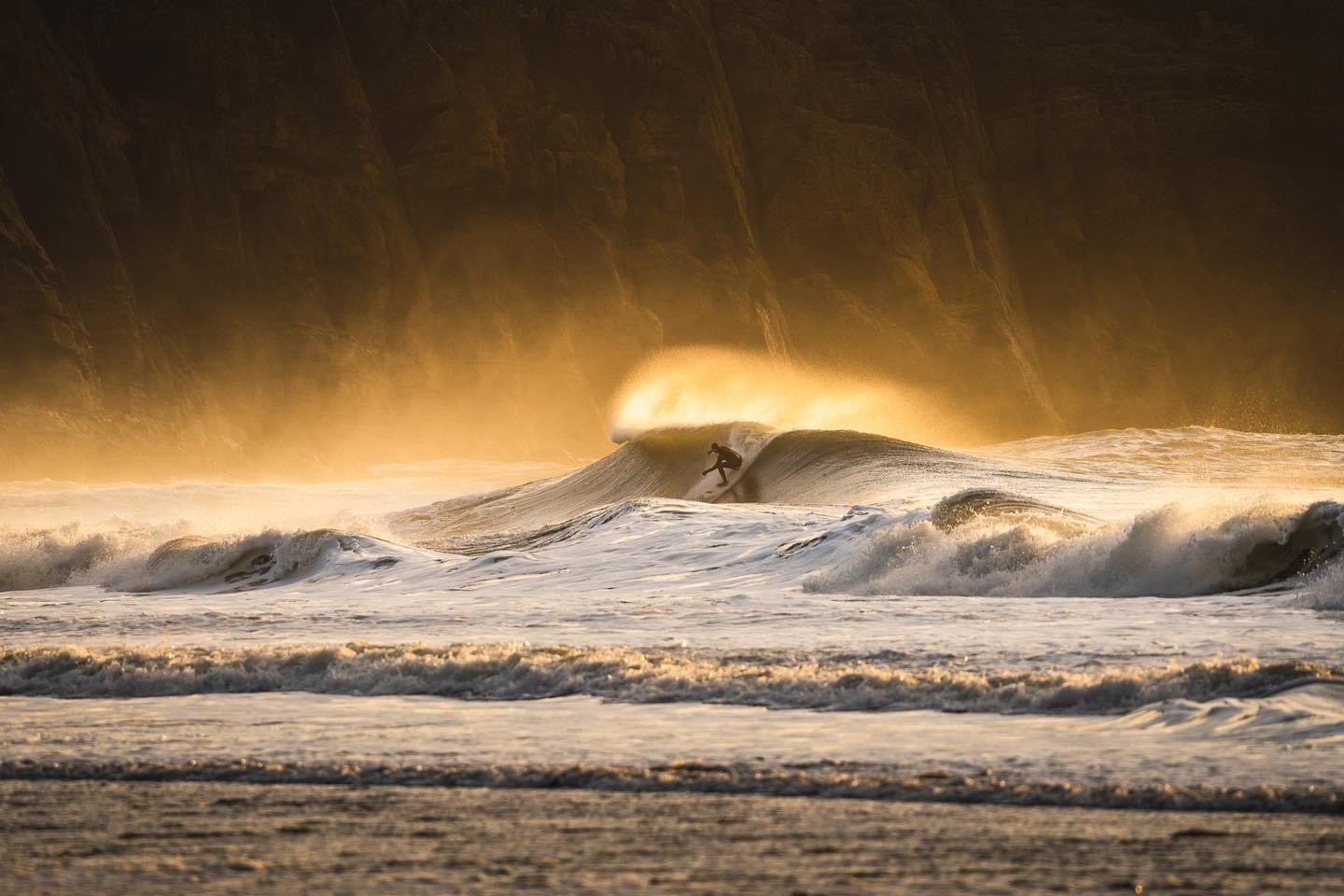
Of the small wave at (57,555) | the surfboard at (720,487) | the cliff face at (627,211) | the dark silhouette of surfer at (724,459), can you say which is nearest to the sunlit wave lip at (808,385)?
the cliff face at (627,211)

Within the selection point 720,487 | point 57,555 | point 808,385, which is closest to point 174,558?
point 57,555

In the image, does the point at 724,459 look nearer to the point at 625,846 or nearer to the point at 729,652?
the point at 729,652

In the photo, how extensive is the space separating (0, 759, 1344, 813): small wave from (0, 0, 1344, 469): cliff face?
156 feet

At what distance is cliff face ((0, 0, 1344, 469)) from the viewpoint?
180 feet

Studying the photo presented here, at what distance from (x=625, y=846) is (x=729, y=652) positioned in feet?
11.7

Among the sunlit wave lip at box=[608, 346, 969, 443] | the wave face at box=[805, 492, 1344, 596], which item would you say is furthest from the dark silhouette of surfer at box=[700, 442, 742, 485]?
the sunlit wave lip at box=[608, 346, 969, 443]

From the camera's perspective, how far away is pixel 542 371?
192 feet

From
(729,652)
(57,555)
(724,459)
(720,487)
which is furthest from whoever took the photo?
(724,459)

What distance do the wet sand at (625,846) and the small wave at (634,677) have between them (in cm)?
161

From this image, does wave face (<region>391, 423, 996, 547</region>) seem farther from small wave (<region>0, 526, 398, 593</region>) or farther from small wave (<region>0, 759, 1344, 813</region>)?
small wave (<region>0, 759, 1344, 813</region>)

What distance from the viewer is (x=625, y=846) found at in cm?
368

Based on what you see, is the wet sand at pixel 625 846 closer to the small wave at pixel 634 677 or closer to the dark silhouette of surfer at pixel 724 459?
the small wave at pixel 634 677

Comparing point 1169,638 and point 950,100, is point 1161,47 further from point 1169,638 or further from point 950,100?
point 1169,638

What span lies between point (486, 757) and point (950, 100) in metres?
70.0
